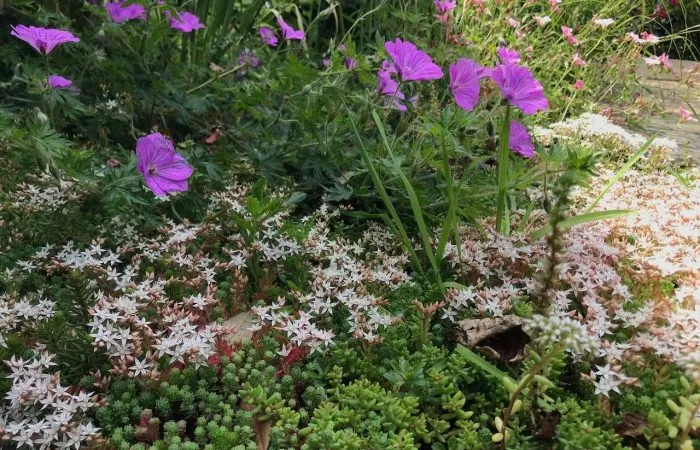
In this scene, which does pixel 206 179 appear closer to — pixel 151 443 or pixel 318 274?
pixel 318 274

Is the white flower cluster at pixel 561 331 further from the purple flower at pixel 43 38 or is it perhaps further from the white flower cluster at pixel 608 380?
the purple flower at pixel 43 38

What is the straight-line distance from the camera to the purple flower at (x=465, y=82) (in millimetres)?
2275

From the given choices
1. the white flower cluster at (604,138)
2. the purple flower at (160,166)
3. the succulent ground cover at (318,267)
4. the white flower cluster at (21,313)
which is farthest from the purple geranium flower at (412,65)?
the white flower cluster at (21,313)

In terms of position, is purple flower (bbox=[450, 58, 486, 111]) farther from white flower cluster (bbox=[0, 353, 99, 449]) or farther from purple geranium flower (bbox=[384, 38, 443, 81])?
white flower cluster (bbox=[0, 353, 99, 449])

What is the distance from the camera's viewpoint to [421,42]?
363 centimetres

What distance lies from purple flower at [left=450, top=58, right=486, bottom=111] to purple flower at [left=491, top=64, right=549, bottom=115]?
15 cm

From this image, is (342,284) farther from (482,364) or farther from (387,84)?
(387,84)

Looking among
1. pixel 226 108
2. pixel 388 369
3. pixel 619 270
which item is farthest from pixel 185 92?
pixel 619 270

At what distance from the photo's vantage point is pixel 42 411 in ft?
4.79

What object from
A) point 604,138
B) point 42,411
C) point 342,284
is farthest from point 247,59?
point 42,411

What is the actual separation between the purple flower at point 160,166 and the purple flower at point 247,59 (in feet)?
3.62

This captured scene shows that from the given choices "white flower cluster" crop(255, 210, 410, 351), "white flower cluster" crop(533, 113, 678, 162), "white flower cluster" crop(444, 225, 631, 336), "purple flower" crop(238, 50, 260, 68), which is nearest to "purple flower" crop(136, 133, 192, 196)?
"white flower cluster" crop(255, 210, 410, 351)

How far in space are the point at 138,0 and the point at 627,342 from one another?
91.9 inches

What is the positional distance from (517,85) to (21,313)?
1728mm
